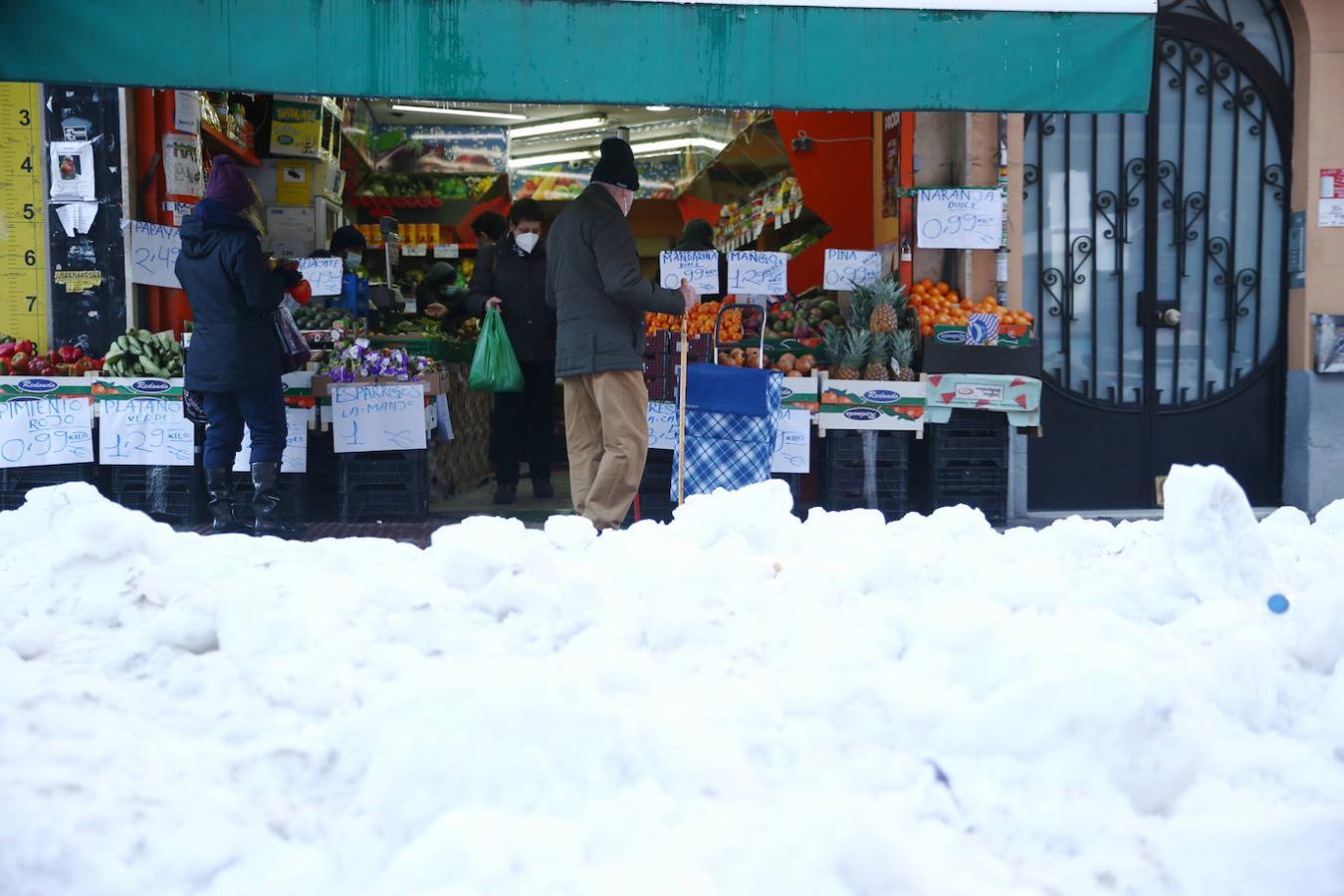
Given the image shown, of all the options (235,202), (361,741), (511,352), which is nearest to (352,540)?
(361,741)

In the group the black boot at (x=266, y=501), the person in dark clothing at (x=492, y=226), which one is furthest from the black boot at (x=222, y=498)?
the person in dark clothing at (x=492, y=226)

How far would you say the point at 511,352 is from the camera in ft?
26.6

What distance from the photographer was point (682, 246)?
29.9 feet

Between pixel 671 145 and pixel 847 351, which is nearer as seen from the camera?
pixel 847 351

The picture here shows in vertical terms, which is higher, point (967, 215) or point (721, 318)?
point (967, 215)

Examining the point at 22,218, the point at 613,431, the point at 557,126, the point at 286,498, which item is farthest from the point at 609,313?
the point at 557,126

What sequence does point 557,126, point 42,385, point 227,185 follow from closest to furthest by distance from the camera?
point 227,185, point 42,385, point 557,126

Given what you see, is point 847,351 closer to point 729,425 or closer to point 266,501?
point 729,425

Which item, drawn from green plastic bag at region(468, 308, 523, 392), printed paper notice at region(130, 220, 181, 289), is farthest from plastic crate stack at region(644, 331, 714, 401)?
printed paper notice at region(130, 220, 181, 289)

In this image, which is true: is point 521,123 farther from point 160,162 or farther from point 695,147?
point 160,162

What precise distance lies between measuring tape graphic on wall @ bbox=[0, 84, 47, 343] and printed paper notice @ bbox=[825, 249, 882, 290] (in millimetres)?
5140

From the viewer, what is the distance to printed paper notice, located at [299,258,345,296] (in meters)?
8.16

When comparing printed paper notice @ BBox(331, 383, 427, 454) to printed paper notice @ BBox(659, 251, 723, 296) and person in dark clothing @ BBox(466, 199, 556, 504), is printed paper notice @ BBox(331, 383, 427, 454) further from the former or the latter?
printed paper notice @ BBox(659, 251, 723, 296)

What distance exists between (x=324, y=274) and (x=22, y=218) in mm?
1908
